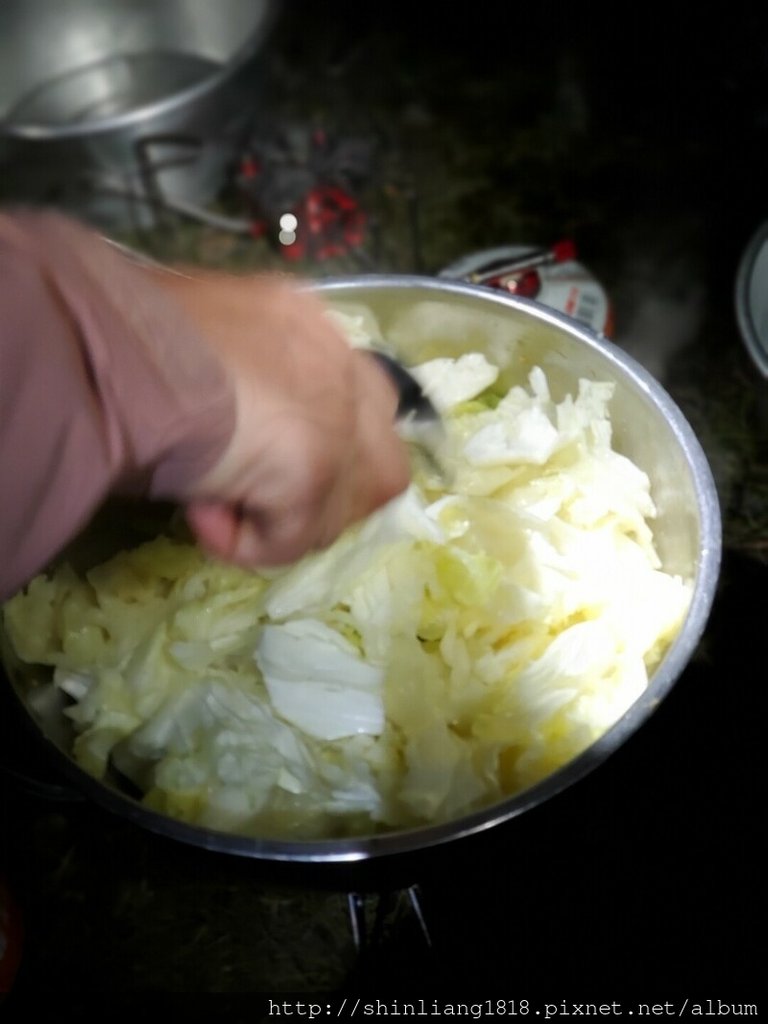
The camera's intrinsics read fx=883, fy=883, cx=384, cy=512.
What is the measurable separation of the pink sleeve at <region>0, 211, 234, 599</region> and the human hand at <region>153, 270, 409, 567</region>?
0.05 metres

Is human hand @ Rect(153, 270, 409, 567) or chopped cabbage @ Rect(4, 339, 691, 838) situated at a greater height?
human hand @ Rect(153, 270, 409, 567)

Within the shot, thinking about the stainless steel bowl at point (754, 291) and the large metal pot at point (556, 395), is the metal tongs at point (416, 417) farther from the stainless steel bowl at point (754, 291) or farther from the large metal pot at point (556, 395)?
the stainless steel bowl at point (754, 291)

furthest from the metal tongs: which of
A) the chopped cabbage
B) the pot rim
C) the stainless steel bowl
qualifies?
the pot rim

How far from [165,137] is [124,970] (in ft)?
5.13

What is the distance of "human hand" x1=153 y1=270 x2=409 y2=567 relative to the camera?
2.26 feet

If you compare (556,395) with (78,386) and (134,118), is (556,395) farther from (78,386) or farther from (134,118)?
(134,118)

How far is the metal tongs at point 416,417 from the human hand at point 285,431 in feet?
0.74

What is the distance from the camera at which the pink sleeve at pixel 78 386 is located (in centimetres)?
54

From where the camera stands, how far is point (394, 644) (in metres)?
1.07

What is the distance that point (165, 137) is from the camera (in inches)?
72.7

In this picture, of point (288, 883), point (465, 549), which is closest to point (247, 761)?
point (288, 883)

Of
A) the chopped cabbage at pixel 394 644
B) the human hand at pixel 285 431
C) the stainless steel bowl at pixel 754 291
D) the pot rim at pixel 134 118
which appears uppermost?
the pot rim at pixel 134 118

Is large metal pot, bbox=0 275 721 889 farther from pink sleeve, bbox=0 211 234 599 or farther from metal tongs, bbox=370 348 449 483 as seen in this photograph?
pink sleeve, bbox=0 211 234 599

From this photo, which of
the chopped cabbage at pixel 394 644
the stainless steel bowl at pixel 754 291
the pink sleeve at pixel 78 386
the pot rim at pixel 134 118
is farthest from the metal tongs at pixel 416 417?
the pot rim at pixel 134 118
